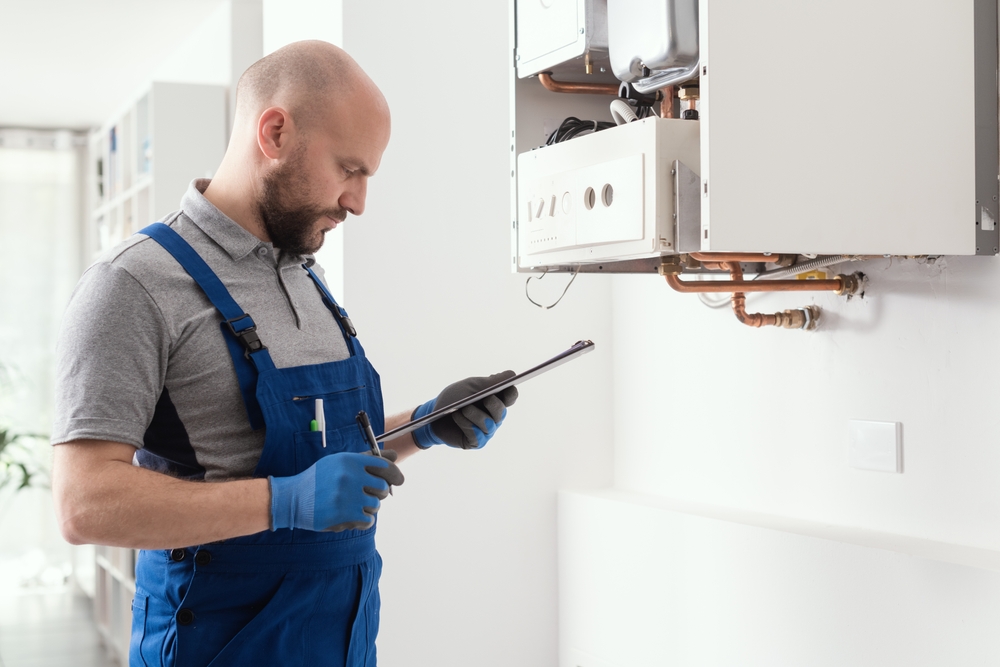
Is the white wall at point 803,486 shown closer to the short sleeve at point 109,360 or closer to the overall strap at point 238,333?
the overall strap at point 238,333

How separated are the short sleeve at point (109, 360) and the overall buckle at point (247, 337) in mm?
86

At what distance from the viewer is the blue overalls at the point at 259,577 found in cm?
120

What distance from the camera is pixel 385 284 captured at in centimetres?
215

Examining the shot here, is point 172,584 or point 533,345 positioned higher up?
point 533,345

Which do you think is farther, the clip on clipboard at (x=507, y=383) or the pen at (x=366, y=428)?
the clip on clipboard at (x=507, y=383)

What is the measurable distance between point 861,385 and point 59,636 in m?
4.04

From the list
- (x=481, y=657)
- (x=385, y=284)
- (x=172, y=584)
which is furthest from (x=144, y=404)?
(x=481, y=657)

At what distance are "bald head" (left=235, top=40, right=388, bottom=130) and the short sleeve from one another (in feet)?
1.12

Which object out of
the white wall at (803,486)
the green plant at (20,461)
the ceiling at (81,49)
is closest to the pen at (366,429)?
the white wall at (803,486)

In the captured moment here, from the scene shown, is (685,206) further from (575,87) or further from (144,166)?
(144,166)

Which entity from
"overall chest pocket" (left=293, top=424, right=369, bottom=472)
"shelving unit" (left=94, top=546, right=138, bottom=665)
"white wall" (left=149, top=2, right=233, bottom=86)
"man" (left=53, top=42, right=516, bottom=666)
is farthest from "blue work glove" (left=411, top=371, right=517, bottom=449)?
"shelving unit" (left=94, top=546, right=138, bottom=665)

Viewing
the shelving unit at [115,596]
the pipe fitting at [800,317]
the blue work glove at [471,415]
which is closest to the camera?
the blue work glove at [471,415]

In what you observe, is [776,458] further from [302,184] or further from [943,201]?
[302,184]

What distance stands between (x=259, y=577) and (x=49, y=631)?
12.7ft
